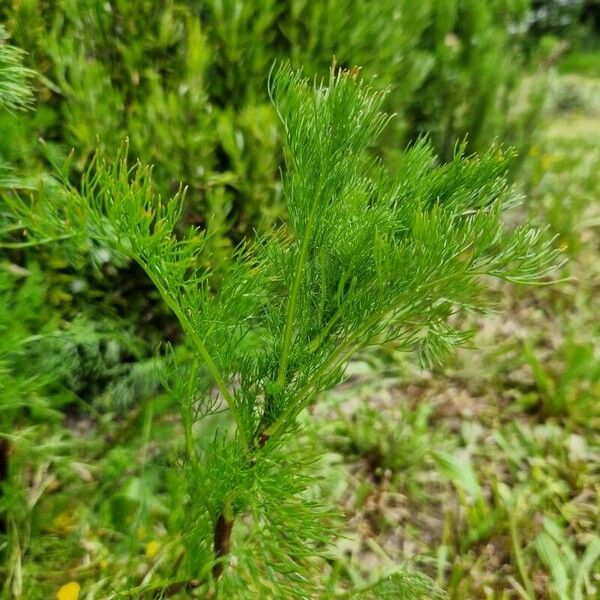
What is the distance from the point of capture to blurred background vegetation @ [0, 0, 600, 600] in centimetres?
136

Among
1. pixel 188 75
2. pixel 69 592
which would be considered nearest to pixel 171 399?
pixel 69 592

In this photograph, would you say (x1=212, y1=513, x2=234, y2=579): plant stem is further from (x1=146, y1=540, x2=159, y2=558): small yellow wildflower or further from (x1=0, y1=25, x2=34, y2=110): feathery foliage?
(x1=0, y1=25, x2=34, y2=110): feathery foliage

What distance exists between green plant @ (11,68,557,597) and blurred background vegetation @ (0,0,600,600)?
0.22m

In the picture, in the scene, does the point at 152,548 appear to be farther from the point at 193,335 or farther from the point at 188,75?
the point at 188,75

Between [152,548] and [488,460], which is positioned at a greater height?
[152,548]

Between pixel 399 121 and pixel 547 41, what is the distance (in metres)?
1.44

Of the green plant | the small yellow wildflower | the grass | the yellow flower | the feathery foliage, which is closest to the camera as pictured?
the green plant

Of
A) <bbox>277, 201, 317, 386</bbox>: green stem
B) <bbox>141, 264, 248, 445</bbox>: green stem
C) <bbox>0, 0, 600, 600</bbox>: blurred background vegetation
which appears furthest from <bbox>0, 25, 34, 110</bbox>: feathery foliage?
<bbox>277, 201, 317, 386</bbox>: green stem

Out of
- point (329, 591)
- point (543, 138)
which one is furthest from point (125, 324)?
point (543, 138)

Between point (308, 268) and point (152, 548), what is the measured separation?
2.69ft

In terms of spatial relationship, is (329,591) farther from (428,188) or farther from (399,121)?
(399,121)

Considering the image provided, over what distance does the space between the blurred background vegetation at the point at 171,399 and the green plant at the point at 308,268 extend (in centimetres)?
22

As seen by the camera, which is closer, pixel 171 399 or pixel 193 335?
pixel 193 335

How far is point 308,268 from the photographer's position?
3.09 feet
